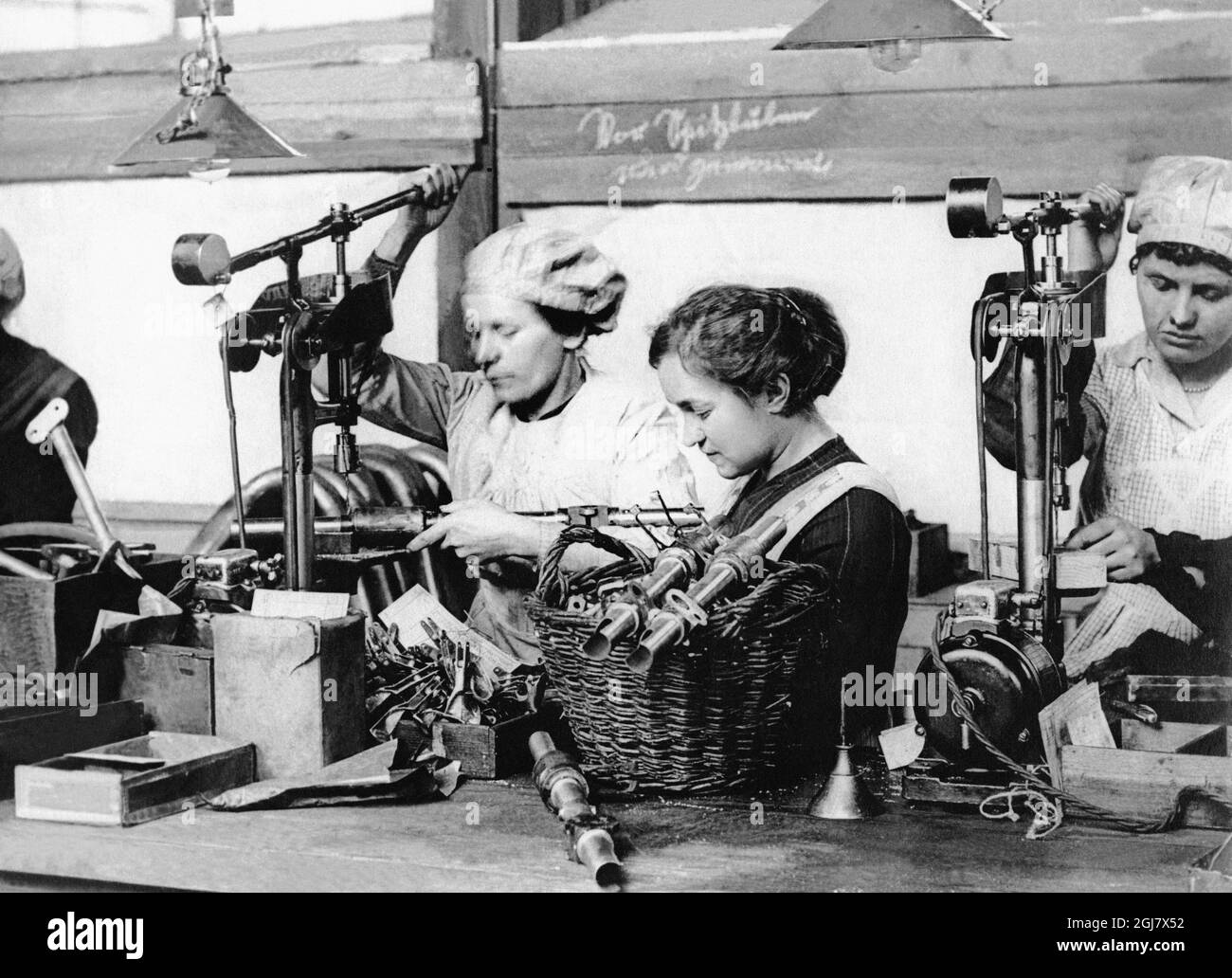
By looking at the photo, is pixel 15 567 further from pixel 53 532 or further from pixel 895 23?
pixel 895 23

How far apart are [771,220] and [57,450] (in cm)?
162

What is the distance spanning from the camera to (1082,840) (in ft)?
8.25

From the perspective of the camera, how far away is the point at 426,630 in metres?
3.23

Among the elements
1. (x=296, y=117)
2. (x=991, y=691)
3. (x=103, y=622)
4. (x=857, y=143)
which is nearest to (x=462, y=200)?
(x=296, y=117)

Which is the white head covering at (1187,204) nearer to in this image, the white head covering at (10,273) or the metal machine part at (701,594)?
the metal machine part at (701,594)

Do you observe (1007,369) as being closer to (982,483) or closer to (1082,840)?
(982,483)

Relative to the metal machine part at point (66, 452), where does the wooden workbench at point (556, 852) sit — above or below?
below

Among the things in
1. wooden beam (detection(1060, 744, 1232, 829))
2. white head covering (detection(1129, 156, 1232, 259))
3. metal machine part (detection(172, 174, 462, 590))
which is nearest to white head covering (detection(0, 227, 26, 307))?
metal machine part (detection(172, 174, 462, 590))

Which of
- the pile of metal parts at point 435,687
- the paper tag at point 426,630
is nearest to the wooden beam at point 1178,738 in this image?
the pile of metal parts at point 435,687

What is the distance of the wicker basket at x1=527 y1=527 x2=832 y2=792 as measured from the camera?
8.55 feet

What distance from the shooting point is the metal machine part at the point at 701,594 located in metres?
2.54
